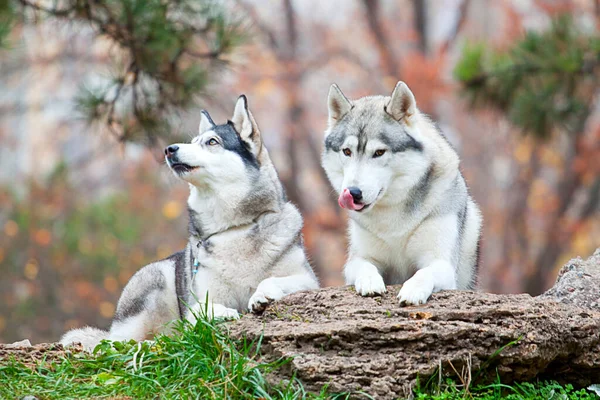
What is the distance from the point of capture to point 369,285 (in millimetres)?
5570

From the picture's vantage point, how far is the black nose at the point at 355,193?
5527 mm

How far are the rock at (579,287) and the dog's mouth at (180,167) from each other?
2.87 meters

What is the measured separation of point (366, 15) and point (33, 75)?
783 cm

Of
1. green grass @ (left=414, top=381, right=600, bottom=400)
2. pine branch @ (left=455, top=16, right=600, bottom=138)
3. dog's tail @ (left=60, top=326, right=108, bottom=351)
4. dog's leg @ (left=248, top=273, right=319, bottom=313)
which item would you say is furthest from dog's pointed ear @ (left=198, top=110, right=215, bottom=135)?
pine branch @ (left=455, top=16, right=600, bottom=138)

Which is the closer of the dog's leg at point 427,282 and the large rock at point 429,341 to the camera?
the large rock at point 429,341

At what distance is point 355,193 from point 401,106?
35.9 inches

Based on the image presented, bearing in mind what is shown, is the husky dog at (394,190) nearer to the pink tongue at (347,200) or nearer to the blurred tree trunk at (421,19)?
the pink tongue at (347,200)

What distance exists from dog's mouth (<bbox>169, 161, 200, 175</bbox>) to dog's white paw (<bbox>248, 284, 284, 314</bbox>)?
1.13m

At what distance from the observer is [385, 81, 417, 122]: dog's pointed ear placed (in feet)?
19.6

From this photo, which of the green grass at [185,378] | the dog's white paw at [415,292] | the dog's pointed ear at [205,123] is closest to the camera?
the green grass at [185,378]

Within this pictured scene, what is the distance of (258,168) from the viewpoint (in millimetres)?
6594

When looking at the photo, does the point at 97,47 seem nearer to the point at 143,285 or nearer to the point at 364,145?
the point at 143,285

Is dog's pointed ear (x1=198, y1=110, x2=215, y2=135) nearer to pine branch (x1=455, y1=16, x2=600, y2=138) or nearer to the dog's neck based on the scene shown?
the dog's neck

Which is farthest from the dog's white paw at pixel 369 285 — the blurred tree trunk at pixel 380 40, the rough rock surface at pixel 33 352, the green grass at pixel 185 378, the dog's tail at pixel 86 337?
the blurred tree trunk at pixel 380 40
